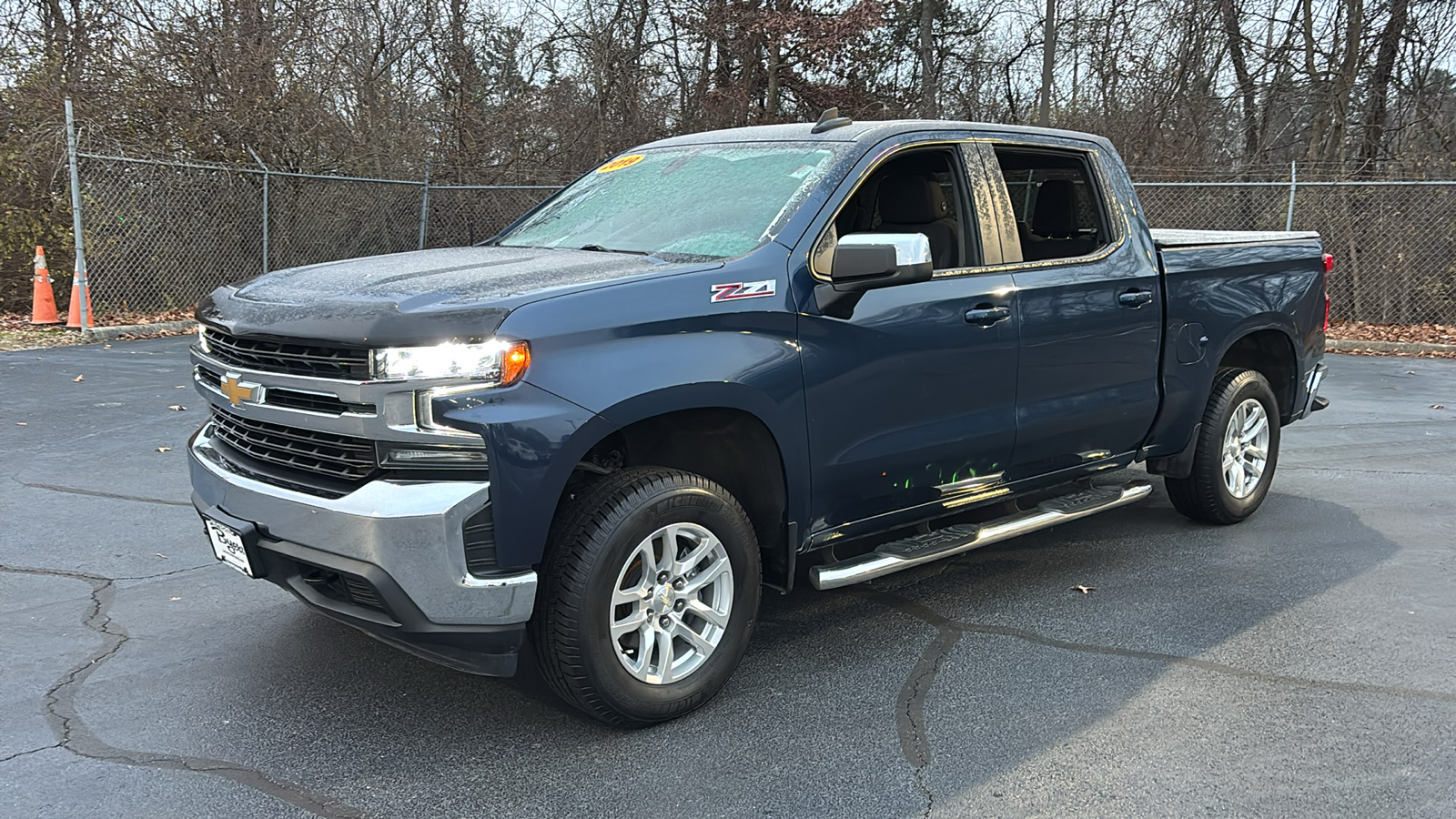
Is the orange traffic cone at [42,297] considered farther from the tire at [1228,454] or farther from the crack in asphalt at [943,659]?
the tire at [1228,454]

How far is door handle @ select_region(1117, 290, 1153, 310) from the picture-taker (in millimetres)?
4934

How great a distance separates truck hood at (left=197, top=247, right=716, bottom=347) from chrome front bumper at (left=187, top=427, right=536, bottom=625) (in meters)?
0.42

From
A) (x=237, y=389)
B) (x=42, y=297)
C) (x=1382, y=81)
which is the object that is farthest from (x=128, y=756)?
(x=1382, y=81)

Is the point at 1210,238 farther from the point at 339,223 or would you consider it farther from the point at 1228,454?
the point at 339,223

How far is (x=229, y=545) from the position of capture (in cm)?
349

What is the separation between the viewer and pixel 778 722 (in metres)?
3.56

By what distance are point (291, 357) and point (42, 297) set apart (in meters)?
11.4

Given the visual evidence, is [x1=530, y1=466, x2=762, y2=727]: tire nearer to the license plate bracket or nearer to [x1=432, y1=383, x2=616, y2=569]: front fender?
[x1=432, y1=383, x2=616, y2=569]: front fender

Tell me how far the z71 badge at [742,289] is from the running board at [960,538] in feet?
3.33

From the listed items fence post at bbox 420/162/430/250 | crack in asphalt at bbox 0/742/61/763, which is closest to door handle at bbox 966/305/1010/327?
crack in asphalt at bbox 0/742/61/763

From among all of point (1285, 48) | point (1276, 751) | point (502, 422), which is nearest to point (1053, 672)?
point (1276, 751)

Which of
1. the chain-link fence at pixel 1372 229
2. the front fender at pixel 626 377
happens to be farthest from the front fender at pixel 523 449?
the chain-link fence at pixel 1372 229

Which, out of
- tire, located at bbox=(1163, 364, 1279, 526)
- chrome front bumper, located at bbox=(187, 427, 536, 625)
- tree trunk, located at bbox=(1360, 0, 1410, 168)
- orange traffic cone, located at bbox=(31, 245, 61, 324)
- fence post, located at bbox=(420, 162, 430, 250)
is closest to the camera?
chrome front bumper, located at bbox=(187, 427, 536, 625)

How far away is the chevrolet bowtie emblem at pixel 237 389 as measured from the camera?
3414 millimetres
